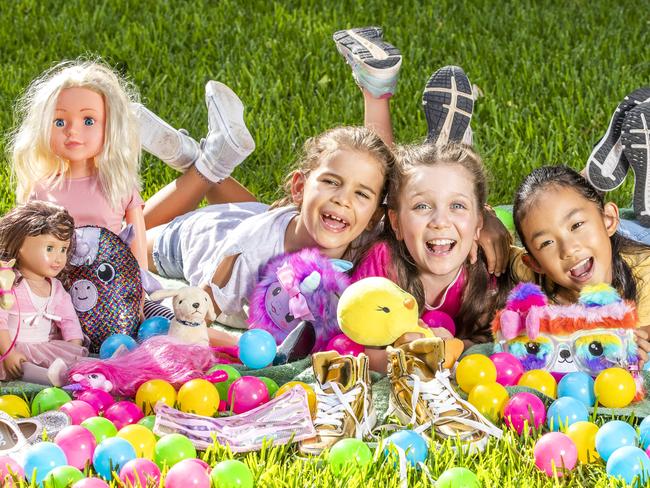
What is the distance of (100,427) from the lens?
263 cm

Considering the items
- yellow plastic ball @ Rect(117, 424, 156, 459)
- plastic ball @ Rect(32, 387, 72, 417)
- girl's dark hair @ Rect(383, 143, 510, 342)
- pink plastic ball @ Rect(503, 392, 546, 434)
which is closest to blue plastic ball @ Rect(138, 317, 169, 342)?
→ plastic ball @ Rect(32, 387, 72, 417)

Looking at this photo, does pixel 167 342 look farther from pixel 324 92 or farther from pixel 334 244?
pixel 324 92

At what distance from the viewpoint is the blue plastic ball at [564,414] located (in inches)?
107

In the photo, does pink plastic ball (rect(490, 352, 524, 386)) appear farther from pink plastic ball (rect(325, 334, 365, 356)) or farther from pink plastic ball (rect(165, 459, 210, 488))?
pink plastic ball (rect(165, 459, 210, 488))

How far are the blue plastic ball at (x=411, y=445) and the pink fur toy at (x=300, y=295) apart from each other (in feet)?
2.67


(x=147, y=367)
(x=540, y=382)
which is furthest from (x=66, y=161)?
(x=540, y=382)

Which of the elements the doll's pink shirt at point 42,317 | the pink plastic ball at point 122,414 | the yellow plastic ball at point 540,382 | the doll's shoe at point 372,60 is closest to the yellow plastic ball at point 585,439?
the yellow plastic ball at point 540,382

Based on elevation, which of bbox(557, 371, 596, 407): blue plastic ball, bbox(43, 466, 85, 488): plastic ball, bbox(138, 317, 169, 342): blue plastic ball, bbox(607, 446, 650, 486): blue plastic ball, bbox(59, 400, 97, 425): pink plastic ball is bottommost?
bbox(138, 317, 169, 342): blue plastic ball

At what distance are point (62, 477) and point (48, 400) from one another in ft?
1.71

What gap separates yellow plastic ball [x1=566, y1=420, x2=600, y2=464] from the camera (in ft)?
8.44

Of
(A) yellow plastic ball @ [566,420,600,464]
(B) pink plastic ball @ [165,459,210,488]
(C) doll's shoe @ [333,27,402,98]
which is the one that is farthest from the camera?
(C) doll's shoe @ [333,27,402,98]

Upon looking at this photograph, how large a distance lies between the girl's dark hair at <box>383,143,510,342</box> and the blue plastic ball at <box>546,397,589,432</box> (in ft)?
2.55

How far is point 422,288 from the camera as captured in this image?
3516 millimetres

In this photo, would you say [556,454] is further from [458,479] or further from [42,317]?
[42,317]
